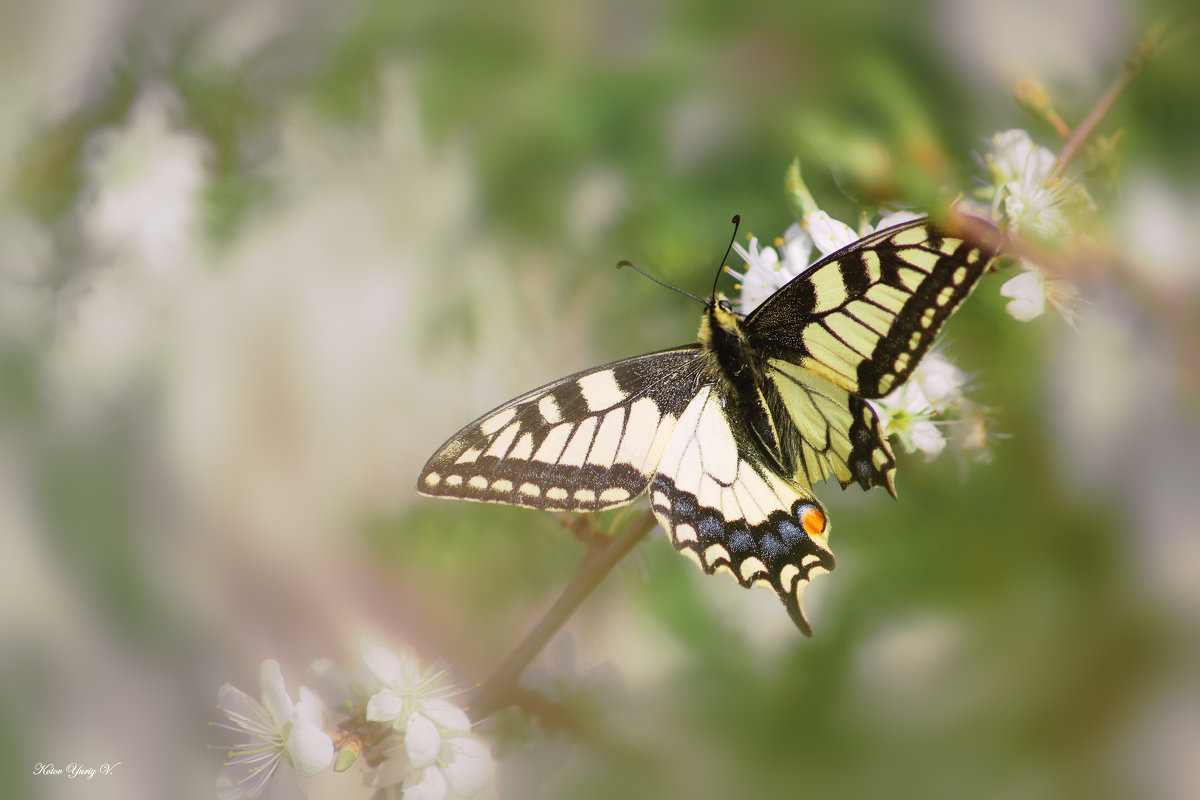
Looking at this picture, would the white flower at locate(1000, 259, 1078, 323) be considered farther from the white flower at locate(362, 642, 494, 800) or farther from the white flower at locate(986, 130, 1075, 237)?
the white flower at locate(362, 642, 494, 800)

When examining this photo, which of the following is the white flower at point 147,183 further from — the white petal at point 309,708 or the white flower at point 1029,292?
the white flower at point 1029,292

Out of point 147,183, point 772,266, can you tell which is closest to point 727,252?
point 772,266

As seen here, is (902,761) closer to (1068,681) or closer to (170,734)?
(1068,681)

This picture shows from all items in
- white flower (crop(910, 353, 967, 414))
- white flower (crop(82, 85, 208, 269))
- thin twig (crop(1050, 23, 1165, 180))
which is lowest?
white flower (crop(910, 353, 967, 414))

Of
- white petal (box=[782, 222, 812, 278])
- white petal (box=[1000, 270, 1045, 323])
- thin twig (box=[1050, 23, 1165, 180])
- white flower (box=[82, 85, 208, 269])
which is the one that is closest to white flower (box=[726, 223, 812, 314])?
white petal (box=[782, 222, 812, 278])

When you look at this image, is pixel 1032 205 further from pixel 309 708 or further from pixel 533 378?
pixel 309 708

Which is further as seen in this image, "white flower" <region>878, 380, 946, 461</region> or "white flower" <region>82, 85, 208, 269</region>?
"white flower" <region>82, 85, 208, 269</region>
